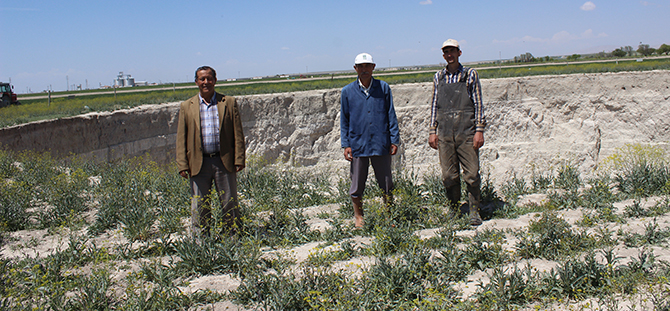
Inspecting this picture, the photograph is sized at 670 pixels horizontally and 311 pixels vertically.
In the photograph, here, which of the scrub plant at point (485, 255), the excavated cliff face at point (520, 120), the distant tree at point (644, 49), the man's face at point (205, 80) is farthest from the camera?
the distant tree at point (644, 49)

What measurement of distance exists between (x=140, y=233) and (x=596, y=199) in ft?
18.4

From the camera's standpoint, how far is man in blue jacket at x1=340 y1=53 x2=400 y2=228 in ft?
16.4

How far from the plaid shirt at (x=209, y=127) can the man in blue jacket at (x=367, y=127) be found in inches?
56.0

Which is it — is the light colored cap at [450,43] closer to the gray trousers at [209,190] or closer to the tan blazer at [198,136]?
the tan blazer at [198,136]

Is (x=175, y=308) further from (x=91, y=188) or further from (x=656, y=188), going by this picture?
(x=656, y=188)

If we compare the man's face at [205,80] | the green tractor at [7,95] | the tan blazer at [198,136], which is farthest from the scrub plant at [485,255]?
the green tractor at [7,95]

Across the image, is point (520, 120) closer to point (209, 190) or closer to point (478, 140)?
point (478, 140)

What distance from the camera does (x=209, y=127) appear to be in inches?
176

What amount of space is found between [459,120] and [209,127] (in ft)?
9.55

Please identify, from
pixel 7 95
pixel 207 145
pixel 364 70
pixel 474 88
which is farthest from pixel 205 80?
pixel 7 95

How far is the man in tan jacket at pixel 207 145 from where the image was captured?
446 cm

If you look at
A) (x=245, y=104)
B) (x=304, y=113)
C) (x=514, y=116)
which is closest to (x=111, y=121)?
(x=245, y=104)

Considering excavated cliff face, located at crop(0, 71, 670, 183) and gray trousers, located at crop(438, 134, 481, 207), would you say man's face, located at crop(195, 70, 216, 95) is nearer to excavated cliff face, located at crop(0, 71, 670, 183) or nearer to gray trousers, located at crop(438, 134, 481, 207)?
gray trousers, located at crop(438, 134, 481, 207)

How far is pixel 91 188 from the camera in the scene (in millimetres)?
6773
